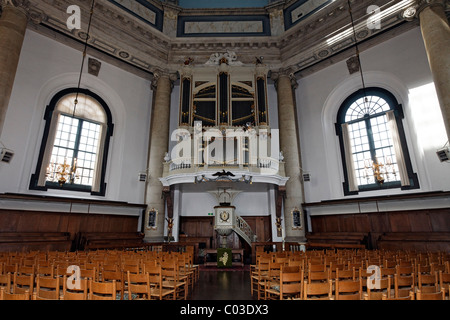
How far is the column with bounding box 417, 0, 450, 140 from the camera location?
8.86 m

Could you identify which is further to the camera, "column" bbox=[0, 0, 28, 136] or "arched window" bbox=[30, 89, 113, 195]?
"arched window" bbox=[30, 89, 113, 195]

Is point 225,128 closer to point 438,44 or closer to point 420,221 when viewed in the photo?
point 438,44

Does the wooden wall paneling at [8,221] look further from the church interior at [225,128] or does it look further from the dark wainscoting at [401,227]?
the dark wainscoting at [401,227]

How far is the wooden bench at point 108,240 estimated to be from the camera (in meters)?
10.2

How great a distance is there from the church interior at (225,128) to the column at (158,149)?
7cm

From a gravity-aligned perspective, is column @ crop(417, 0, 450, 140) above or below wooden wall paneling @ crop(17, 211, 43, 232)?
above

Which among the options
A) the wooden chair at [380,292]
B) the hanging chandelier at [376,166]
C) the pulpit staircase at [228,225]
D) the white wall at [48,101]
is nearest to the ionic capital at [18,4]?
the white wall at [48,101]

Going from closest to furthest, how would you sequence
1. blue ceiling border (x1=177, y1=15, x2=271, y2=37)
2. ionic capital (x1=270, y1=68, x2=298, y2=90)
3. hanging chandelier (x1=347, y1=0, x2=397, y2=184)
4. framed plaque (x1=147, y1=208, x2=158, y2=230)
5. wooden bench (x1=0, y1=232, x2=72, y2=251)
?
wooden bench (x1=0, y1=232, x2=72, y2=251), hanging chandelier (x1=347, y1=0, x2=397, y2=184), framed plaque (x1=147, y1=208, x2=158, y2=230), ionic capital (x1=270, y1=68, x2=298, y2=90), blue ceiling border (x1=177, y1=15, x2=271, y2=37)

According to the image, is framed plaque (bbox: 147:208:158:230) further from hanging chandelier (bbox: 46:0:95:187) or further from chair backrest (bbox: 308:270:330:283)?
chair backrest (bbox: 308:270:330:283)

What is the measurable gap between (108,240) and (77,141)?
16.5 ft

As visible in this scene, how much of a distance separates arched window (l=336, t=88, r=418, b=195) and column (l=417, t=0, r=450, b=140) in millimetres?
2573

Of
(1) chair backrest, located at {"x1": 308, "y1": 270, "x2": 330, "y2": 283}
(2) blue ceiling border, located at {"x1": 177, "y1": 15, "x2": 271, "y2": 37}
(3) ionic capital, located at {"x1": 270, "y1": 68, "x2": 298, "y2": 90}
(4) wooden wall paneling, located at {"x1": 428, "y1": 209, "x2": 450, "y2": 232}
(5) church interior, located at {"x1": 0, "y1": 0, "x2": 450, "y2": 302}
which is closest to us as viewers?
(1) chair backrest, located at {"x1": 308, "y1": 270, "x2": 330, "y2": 283}

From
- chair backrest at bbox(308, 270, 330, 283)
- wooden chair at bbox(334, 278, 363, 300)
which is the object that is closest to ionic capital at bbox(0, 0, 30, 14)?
chair backrest at bbox(308, 270, 330, 283)
